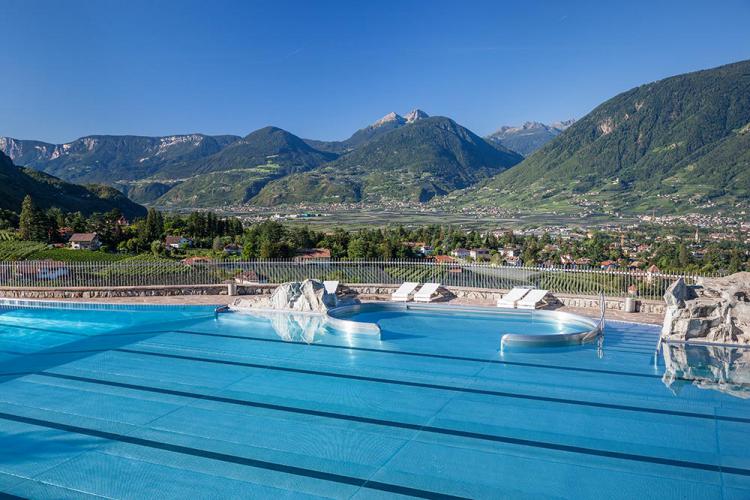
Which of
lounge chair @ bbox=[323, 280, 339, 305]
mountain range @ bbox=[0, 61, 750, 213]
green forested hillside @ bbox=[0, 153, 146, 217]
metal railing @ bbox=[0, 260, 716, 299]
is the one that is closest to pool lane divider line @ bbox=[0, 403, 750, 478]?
lounge chair @ bbox=[323, 280, 339, 305]

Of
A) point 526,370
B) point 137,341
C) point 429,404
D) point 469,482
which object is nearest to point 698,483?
point 469,482

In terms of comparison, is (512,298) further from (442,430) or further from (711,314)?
(442,430)

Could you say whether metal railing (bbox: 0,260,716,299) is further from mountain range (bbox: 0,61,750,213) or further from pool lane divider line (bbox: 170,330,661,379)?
mountain range (bbox: 0,61,750,213)

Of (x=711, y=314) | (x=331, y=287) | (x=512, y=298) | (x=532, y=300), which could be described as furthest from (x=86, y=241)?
(x=711, y=314)

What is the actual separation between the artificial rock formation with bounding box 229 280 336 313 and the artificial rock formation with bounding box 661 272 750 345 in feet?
22.1

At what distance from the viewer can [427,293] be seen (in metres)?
13.4

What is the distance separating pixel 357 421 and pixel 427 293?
746 centimetres

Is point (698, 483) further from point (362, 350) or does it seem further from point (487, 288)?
point (487, 288)

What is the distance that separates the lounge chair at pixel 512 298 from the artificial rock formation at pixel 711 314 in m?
3.54

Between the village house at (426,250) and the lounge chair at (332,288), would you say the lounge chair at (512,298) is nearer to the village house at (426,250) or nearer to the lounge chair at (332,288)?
the lounge chair at (332,288)

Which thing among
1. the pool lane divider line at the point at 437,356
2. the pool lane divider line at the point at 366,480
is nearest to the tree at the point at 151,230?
the pool lane divider line at the point at 437,356

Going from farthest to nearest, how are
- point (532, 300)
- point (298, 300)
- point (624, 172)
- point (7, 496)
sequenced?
1. point (624, 172)
2. point (532, 300)
3. point (298, 300)
4. point (7, 496)

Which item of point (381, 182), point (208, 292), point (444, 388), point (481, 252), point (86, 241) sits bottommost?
point (444, 388)

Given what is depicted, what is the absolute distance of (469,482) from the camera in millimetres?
4781
